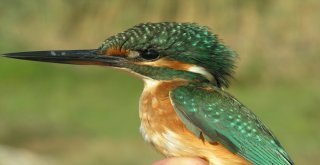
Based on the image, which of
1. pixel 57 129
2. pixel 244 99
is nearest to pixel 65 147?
pixel 57 129

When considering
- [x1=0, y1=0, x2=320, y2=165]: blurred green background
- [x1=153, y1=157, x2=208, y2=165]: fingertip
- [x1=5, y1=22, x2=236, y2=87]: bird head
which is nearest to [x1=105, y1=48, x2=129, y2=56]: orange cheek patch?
[x1=5, y1=22, x2=236, y2=87]: bird head

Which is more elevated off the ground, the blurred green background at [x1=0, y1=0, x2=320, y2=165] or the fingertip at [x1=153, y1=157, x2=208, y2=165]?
the fingertip at [x1=153, y1=157, x2=208, y2=165]

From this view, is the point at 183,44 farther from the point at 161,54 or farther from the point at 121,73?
the point at 121,73

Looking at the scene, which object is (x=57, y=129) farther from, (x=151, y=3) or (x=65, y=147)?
(x=151, y=3)

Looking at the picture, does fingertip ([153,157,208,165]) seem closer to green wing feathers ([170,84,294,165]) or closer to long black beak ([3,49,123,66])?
green wing feathers ([170,84,294,165])

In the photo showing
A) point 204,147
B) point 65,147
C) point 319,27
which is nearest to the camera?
point 204,147

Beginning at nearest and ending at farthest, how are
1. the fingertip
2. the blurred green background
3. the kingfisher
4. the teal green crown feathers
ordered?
the fingertip → the kingfisher → the teal green crown feathers → the blurred green background
